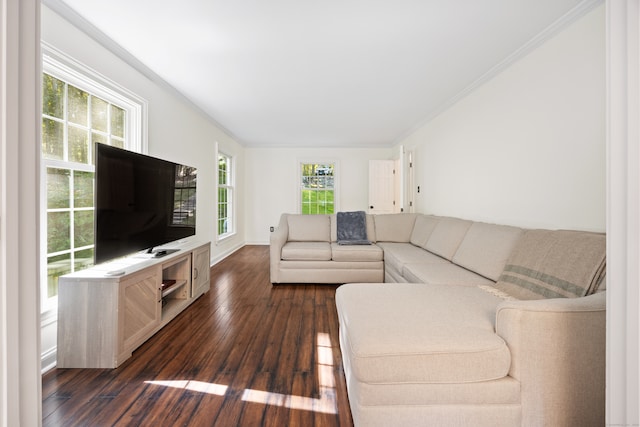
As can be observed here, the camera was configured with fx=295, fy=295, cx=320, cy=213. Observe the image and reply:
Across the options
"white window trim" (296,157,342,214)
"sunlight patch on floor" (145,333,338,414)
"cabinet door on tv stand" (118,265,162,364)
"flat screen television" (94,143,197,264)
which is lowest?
"sunlight patch on floor" (145,333,338,414)

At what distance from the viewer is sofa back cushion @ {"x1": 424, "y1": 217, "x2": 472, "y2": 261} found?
2930 mm

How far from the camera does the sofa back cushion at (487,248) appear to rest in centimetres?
222

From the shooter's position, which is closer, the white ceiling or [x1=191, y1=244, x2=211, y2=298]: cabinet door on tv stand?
the white ceiling

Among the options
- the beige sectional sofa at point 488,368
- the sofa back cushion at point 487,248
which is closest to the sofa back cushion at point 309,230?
the sofa back cushion at point 487,248

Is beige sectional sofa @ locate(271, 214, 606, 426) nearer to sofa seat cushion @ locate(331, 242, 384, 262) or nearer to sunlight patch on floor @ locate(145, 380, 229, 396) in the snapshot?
sunlight patch on floor @ locate(145, 380, 229, 396)

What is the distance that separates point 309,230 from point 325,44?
8.27 ft

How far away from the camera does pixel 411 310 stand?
5.09ft

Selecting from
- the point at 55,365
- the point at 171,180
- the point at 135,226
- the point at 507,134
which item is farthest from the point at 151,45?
the point at 507,134

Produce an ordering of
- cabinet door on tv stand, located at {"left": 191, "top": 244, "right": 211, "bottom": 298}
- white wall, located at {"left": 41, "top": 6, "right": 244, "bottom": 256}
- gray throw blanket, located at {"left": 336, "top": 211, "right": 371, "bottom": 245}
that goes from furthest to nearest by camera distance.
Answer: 1. gray throw blanket, located at {"left": 336, "top": 211, "right": 371, "bottom": 245}
2. cabinet door on tv stand, located at {"left": 191, "top": 244, "right": 211, "bottom": 298}
3. white wall, located at {"left": 41, "top": 6, "right": 244, "bottom": 256}

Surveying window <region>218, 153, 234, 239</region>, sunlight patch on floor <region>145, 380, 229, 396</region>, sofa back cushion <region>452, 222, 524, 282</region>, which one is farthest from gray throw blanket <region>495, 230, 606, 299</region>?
window <region>218, 153, 234, 239</region>

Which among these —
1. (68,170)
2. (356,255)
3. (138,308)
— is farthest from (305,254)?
(68,170)

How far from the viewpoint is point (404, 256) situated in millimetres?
3158

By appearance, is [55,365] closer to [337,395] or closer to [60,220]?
[60,220]
